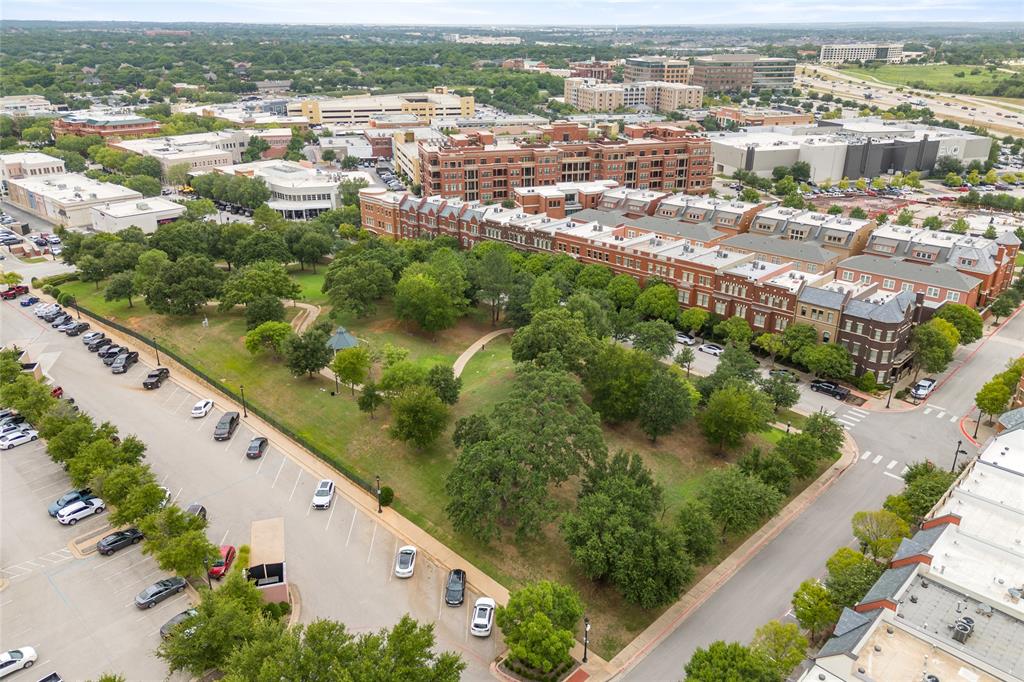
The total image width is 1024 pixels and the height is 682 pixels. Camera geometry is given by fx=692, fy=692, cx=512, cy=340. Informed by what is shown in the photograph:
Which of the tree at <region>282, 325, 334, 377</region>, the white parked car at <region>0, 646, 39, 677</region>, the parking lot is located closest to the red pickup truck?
the parking lot

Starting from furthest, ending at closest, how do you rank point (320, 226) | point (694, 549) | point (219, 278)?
point (320, 226) → point (219, 278) → point (694, 549)

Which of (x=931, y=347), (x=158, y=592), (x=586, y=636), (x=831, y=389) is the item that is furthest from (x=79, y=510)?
(x=931, y=347)

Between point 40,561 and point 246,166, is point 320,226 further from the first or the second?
point 40,561

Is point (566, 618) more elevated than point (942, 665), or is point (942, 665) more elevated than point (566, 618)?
point (942, 665)

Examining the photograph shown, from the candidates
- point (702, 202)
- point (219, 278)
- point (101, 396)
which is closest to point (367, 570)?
point (101, 396)

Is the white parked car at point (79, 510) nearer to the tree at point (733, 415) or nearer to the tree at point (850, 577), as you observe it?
the tree at point (733, 415)

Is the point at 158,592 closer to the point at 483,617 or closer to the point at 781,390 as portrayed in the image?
the point at 483,617
